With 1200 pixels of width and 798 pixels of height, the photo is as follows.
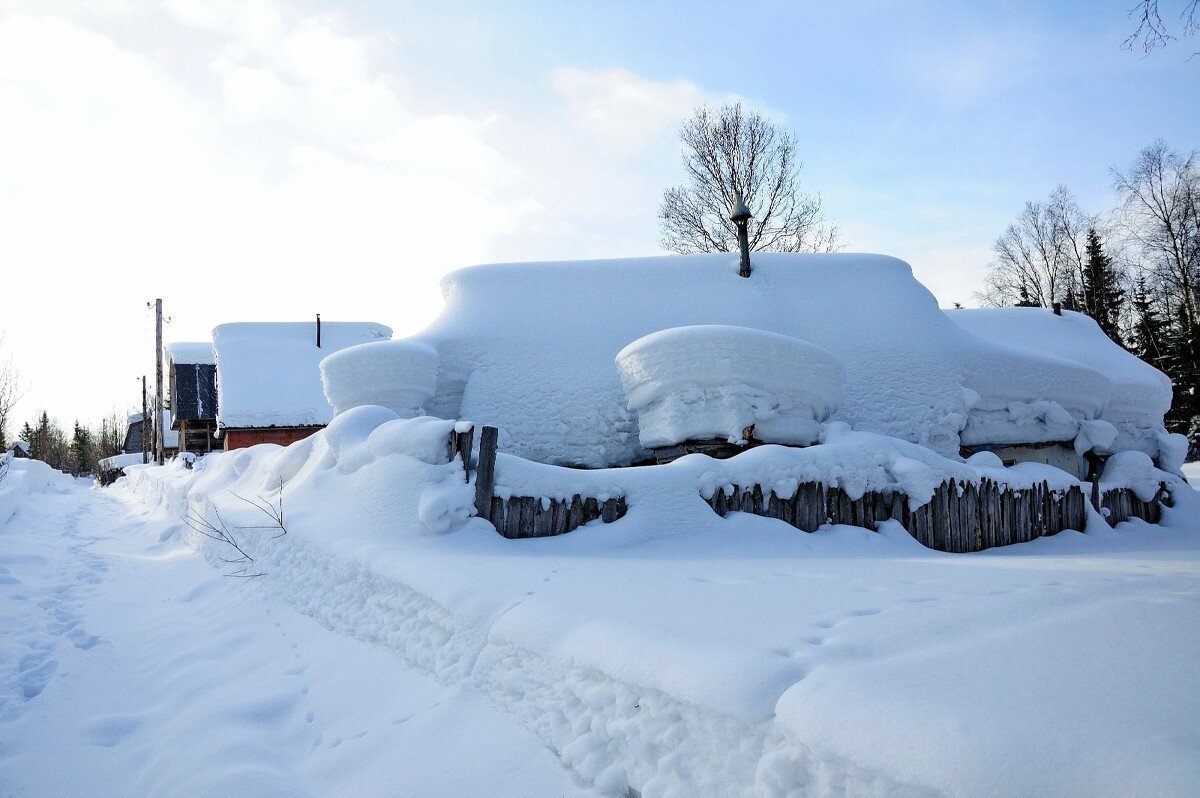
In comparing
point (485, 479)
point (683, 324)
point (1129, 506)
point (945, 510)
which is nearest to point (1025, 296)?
point (1129, 506)

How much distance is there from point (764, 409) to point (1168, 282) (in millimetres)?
23248

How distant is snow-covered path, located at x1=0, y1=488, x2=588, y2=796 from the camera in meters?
2.79

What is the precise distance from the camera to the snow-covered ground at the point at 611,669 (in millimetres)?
1740

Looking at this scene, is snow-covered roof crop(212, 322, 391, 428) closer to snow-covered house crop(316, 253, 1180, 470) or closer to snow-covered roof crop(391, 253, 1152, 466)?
snow-covered roof crop(391, 253, 1152, 466)

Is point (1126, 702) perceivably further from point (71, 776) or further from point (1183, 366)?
point (1183, 366)

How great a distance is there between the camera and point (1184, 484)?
8.55 metres

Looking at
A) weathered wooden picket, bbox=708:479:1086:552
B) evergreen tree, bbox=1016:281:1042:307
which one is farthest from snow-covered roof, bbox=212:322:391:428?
evergreen tree, bbox=1016:281:1042:307

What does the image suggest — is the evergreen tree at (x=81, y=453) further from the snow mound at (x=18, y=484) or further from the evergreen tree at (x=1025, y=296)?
the evergreen tree at (x=1025, y=296)

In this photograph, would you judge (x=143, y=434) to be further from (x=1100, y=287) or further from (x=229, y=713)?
(x=1100, y=287)

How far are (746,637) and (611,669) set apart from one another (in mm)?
512

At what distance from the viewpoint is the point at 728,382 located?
267 inches

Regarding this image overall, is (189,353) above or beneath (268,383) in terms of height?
above

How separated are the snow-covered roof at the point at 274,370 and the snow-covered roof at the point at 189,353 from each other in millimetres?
6642

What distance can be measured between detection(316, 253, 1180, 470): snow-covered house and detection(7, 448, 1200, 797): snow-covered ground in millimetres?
1914
